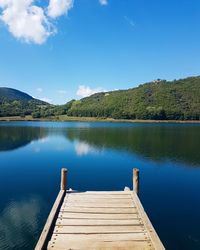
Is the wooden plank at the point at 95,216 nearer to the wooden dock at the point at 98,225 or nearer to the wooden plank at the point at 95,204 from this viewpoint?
the wooden dock at the point at 98,225

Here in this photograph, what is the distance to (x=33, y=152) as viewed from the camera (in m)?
41.0

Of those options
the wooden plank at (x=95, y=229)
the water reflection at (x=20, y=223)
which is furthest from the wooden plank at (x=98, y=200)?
the wooden plank at (x=95, y=229)

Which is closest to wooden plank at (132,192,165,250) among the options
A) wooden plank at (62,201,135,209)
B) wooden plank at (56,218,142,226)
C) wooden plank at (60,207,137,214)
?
wooden plank at (56,218,142,226)

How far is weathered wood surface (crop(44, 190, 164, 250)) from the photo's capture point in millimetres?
9688

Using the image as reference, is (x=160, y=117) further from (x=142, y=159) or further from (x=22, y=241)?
(x=22, y=241)

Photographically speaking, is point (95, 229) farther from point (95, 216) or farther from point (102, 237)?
point (95, 216)

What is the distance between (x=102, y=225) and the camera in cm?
1116

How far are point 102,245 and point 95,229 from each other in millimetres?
1149

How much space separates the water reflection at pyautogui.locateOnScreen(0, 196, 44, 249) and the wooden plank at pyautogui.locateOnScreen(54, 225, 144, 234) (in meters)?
2.88

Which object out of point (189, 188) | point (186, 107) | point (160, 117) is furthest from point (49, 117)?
point (189, 188)

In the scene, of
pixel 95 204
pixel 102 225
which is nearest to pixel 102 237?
pixel 102 225

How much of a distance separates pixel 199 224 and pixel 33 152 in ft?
98.3

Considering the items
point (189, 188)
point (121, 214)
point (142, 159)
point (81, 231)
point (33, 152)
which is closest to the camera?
point (81, 231)

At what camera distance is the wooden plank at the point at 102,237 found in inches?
393
